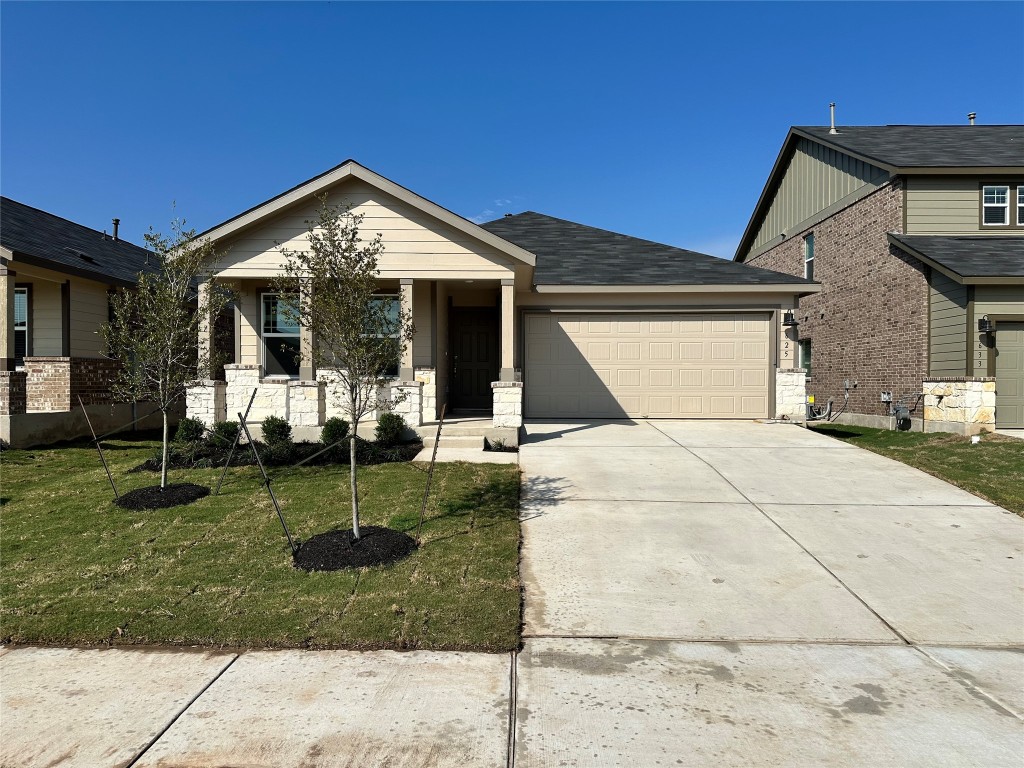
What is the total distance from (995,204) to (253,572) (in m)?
17.6

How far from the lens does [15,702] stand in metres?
3.02

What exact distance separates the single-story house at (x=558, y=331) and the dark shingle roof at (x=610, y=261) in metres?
0.06

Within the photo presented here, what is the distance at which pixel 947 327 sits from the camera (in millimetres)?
12453

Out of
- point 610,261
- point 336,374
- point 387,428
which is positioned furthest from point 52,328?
point 610,261

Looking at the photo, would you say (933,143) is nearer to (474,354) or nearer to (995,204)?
(995,204)

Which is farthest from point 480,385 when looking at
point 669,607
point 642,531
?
point 669,607

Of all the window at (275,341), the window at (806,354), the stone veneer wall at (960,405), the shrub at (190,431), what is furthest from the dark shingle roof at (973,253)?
the shrub at (190,431)

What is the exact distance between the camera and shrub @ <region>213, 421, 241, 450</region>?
9305 mm

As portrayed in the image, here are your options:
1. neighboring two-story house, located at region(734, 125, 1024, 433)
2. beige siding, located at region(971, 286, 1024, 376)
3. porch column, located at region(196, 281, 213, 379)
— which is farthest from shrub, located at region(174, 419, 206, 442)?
beige siding, located at region(971, 286, 1024, 376)

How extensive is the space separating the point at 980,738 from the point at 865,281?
14932 millimetres

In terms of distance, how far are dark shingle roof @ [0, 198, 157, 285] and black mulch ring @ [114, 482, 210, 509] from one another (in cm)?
525

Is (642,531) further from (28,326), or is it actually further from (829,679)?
(28,326)

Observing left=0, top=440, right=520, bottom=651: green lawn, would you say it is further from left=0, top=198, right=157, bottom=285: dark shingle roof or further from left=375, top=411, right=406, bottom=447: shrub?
left=0, top=198, right=157, bottom=285: dark shingle roof

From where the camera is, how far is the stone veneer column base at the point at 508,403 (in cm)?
1010
